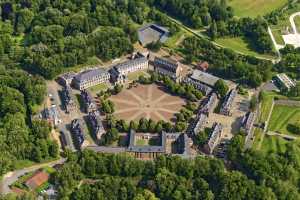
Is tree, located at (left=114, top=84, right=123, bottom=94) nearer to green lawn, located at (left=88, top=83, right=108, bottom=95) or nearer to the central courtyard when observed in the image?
the central courtyard

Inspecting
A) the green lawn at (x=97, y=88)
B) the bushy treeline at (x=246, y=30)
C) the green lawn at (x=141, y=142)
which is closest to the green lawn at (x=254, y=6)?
the bushy treeline at (x=246, y=30)

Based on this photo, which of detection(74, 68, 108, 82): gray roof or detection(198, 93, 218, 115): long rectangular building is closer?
detection(198, 93, 218, 115): long rectangular building

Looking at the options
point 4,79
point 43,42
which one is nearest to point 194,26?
point 43,42

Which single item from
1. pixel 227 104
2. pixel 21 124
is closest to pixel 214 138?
pixel 227 104

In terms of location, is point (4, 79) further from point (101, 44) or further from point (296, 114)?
point (296, 114)

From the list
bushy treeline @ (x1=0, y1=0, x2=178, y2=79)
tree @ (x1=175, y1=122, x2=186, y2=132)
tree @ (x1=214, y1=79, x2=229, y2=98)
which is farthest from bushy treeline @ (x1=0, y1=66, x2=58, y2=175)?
tree @ (x1=214, y1=79, x2=229, y2=98)

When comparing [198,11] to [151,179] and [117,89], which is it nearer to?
[117,89]
